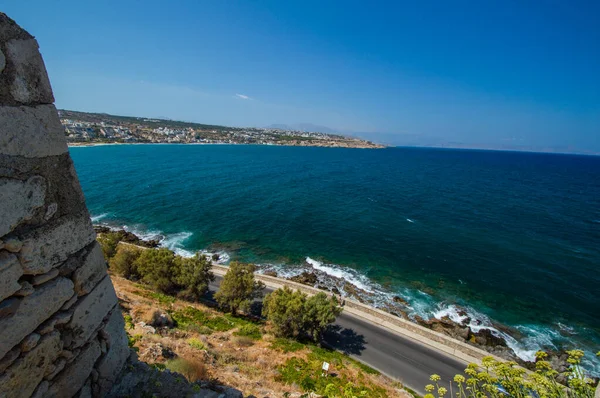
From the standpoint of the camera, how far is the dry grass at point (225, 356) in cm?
911

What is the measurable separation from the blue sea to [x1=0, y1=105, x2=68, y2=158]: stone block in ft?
105

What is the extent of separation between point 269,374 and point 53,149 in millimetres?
15029

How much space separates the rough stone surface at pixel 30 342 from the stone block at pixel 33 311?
0.05 m

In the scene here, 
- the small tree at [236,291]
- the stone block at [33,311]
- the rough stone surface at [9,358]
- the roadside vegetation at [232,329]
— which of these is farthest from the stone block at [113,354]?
the small tree at [236,291]

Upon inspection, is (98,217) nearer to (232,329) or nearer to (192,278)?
(192,278)

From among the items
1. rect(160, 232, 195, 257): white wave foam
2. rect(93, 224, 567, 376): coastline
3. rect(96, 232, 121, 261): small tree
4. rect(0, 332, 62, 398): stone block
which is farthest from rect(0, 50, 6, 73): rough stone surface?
rect(160, 232, 195, 257): white wave foam

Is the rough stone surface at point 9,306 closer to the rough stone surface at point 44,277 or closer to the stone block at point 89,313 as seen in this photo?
the rough stone surface at point 44,277

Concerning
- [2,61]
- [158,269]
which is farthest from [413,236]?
[2,61]

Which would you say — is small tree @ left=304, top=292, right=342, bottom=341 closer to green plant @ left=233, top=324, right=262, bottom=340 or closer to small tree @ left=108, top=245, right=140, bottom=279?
green plant @ left=233, top=324, right=262, bottom=340

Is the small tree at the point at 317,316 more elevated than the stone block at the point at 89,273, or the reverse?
the stone block at the point at 89,273

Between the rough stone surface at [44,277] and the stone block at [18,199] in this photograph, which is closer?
the stone block at [18,199]

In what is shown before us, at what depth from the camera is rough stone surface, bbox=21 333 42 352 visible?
3029 mm

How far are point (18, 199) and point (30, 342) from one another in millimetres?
1681

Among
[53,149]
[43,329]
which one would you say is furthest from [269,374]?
[53,149]
